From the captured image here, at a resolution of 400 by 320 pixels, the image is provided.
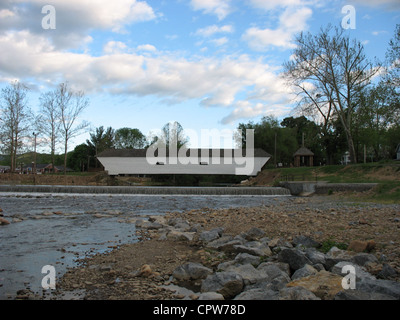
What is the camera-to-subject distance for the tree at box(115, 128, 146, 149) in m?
78.2

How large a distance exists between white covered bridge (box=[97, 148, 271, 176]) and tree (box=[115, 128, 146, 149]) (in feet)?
113

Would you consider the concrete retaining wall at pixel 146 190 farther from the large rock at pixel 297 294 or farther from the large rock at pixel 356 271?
Result: the large rock at pixel 297 294

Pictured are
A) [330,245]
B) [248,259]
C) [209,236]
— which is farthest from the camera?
[209,236]

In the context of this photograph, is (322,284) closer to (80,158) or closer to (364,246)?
(364,246)

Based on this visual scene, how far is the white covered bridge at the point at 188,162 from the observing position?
40.3m

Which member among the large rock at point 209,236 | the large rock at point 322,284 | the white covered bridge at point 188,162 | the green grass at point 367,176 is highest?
the white covered bridge at point 188,162

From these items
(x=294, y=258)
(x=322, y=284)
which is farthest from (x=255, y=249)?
(x=322, y=284)

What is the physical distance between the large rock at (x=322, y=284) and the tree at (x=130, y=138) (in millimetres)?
76037

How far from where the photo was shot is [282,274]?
4293mm

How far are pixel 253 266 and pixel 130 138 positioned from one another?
253ft

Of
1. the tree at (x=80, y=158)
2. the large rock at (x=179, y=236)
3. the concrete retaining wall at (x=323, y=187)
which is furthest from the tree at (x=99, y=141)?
the large rock at (x=179, y=236)

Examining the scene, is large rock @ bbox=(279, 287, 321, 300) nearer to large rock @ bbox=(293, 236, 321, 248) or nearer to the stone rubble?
the stone rubble

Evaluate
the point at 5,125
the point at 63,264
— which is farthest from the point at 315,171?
the point at 5,125
